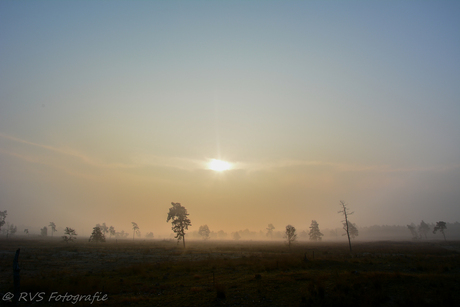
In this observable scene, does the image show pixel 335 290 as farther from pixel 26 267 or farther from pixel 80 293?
pixel 26 267

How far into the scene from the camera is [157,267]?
1126 inches

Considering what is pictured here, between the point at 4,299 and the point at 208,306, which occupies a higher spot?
the point at 4,299

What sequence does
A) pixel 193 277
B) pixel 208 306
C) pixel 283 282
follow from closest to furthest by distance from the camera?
pixel 208 306 < pixel 283 282 < pixel 193 277

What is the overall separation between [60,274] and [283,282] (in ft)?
79.4

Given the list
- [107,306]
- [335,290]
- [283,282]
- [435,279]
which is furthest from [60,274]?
[435,279]

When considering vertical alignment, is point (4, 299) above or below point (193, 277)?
above

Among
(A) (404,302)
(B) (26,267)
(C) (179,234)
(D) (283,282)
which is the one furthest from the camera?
(C) (179,234)

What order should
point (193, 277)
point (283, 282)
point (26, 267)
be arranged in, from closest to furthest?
point (283, 282) → point (193, 277) → point (26, 267)

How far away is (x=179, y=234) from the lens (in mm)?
67750

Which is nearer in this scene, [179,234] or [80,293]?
[80,293]

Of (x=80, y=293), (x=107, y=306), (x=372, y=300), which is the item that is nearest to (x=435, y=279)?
(x=372, y=300)

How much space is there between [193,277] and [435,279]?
21.3 meters

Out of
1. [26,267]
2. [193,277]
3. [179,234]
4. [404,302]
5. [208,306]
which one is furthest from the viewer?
[179,234]

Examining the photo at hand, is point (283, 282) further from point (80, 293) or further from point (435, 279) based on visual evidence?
point (80, 293)
